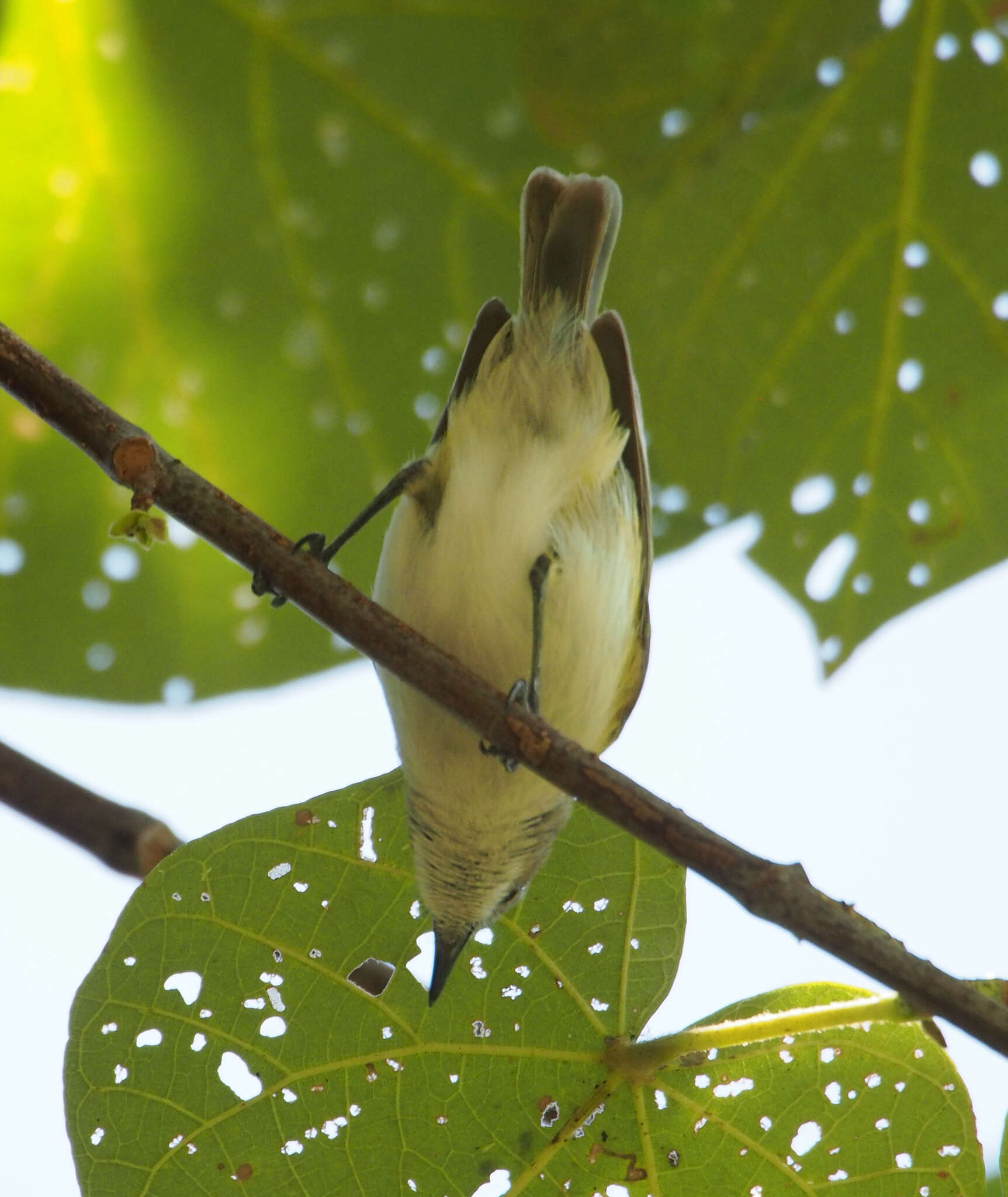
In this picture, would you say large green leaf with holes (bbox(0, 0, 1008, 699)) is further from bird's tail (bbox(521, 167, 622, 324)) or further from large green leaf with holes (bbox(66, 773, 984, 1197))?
large green leaf with holes (bbox(66, 773, 984, 1197))

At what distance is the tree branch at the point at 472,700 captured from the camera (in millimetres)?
1683

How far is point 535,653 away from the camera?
2709 mm

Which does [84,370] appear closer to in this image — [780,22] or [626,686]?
[626,686]

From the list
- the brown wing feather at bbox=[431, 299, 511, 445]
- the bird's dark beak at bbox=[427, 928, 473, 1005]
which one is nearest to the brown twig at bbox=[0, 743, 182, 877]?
the bird's dark beak at bbox=[427, 928, 473, 1005]

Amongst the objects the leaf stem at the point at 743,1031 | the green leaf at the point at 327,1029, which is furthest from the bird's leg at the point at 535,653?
the leaf stem at the point at 743,1031

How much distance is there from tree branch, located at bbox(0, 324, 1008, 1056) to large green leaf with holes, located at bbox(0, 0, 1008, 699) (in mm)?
1377

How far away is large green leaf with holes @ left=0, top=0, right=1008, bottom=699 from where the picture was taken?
306cm

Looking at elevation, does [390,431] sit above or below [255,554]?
above

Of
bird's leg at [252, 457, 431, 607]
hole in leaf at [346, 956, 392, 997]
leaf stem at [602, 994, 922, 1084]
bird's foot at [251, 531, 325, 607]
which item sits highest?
bird's leg at [252, 457, 431, 607]

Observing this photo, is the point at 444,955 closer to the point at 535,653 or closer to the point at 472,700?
the point at 535,653

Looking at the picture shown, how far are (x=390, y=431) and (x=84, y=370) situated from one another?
2.85ft

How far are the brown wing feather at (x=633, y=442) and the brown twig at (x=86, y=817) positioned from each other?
1.37 meters

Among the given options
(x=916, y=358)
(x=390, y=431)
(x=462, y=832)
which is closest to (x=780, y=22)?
(x=916, y=358)

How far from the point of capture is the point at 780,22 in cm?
255
